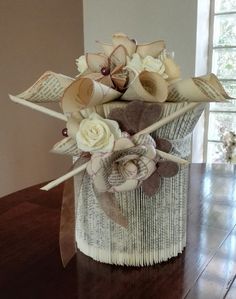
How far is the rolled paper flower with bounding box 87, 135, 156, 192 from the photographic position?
2.03ft

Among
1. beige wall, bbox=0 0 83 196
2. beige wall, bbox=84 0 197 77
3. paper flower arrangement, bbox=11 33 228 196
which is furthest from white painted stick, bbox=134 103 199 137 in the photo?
beige wall, bbox=0 0 83 196

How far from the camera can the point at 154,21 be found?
2.04 meters

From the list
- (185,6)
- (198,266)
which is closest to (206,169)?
(198,266)

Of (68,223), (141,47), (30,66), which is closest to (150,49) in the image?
(141,47)

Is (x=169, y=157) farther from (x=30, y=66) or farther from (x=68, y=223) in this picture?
(x=30, y=66)

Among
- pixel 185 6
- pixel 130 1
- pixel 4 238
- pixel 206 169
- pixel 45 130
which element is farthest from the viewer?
pixel 45 130

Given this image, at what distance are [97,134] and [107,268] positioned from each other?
0.27 meters

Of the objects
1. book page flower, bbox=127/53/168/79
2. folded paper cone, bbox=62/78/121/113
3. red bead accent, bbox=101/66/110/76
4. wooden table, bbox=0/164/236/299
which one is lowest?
wooden table, bbox=0/164/236/299

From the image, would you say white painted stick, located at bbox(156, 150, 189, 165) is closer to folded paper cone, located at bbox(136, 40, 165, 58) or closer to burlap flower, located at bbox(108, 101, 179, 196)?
burlap flower, located at bbox(108, 101, 179, 196)

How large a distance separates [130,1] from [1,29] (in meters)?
0.72

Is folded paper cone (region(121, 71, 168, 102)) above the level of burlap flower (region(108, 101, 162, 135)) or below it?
above

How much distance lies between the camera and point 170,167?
65 cm

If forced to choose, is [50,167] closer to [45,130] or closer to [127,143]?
[45,130]

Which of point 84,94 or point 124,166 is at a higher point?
point 84,94
